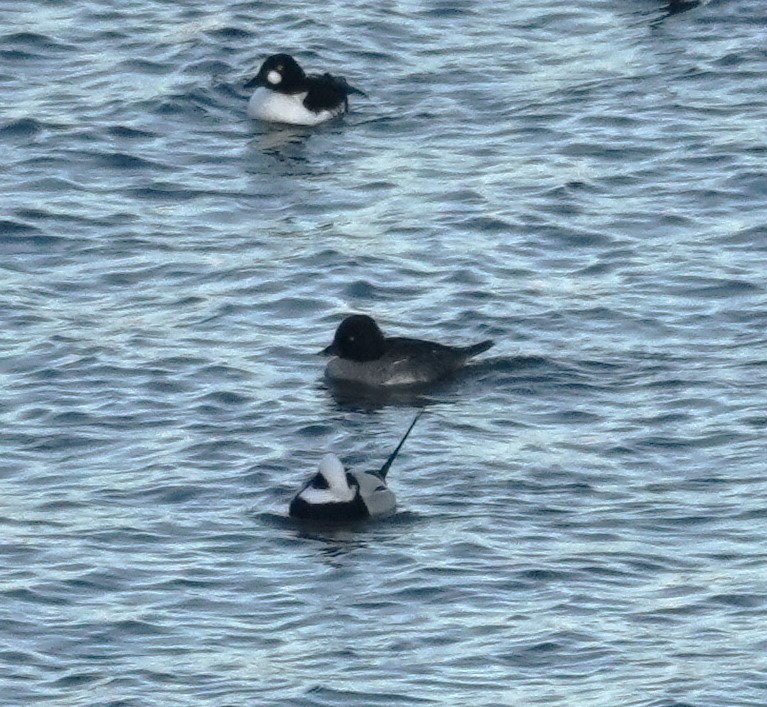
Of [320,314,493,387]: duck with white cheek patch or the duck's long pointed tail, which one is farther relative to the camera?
[320,314,493,387]: duck with white cheek patch

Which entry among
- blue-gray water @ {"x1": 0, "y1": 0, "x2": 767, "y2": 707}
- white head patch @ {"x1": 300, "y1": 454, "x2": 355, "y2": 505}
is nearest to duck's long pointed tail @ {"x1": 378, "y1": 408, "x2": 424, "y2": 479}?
blue-gray water @ {"x1": 0, "y1": 0, "x2": 767, "y2": 707}

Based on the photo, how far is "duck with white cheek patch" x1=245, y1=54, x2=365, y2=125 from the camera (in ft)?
85.3

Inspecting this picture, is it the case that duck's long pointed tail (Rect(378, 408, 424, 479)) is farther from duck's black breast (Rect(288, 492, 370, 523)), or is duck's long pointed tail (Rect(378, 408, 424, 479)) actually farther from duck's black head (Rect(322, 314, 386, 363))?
duck's black head (Rect(322, 314, 386, 363))

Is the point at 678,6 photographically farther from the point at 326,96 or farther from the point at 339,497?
the point at 339,497

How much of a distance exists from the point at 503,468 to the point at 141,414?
2805mm

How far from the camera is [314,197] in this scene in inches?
942

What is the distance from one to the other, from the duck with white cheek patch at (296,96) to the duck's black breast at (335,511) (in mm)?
9449

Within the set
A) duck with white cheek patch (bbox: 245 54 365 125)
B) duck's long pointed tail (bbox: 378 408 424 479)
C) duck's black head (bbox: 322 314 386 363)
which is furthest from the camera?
duck with white cheek patch (bbox: 245 54 365 125)

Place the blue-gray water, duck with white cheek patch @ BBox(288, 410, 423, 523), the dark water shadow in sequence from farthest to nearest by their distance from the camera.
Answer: duck with white cheek patch @ BBox(288, 410, 423, 523) → the dark water shadow → the blue-gray water

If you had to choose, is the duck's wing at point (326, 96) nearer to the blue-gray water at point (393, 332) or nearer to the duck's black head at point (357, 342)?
the blue-gray water at point (393, 332)

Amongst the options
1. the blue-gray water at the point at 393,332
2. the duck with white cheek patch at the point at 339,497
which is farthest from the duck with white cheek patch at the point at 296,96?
the duck with white cheek patch at the point at 339,497

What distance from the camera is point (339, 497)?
1686 cm

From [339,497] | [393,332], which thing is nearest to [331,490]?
[339,497]

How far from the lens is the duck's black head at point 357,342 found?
789 inches
